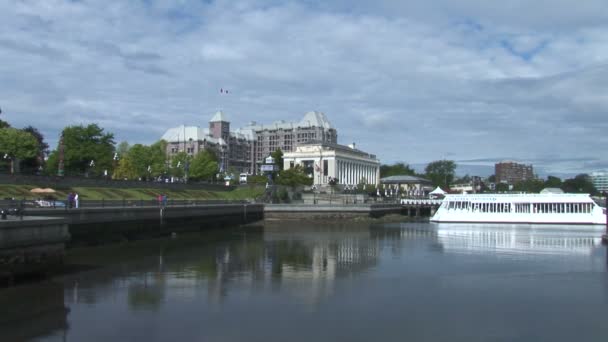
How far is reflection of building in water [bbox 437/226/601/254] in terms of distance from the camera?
49.5 meters

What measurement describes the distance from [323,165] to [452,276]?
156 metres

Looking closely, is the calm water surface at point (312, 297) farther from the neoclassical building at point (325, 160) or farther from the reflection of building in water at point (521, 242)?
the neoclassical building at point (325, 160)

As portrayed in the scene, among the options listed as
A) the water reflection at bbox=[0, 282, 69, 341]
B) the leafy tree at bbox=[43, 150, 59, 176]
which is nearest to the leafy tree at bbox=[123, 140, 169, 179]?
the leafy tree at bbox=[43, 150, 59, 176]

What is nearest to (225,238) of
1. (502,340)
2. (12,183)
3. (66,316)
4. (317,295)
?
(12,183)

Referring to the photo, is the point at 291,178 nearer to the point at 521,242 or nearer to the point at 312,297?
the point at 521,242

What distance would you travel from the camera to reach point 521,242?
56.4 m

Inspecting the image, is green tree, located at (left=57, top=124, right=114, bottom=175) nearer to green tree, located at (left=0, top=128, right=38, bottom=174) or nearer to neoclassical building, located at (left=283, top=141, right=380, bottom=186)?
green tree, located at (left=0, top=128, right=38, bottom=174)

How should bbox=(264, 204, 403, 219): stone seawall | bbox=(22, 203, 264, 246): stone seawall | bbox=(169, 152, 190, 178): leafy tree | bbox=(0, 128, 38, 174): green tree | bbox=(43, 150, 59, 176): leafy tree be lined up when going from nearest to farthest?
bbox=(22, 203, 264, 246): stone seawall
bbox=(264, 204, 403, 219): stone seawall
bbox=(0, 128, 38, 174): green tree
bbox=(43, 150, 59, 176): leafy tree
bbox=(169, 152, 190, 178): leafy tree

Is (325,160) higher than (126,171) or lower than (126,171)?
higher

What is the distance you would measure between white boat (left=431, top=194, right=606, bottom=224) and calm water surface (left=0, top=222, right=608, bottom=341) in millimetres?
41291

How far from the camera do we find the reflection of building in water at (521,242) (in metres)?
49.5

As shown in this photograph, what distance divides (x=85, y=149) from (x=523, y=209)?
7424cm

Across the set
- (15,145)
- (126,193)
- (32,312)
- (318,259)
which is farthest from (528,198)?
(15,145)

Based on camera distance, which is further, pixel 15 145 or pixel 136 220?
pixel 15 145
